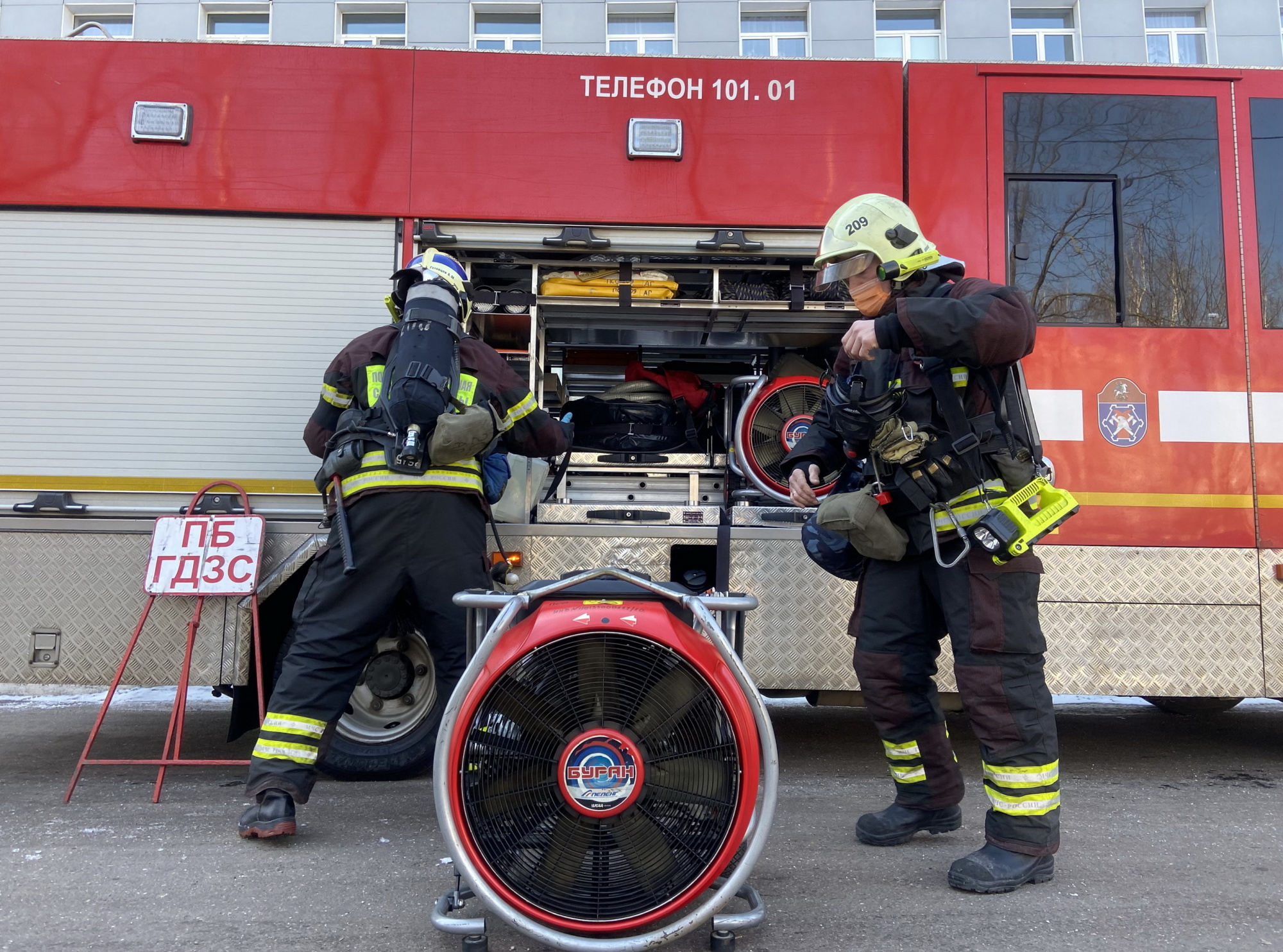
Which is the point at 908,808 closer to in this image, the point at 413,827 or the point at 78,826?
the point at 413,827

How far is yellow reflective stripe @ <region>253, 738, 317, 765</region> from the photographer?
9.64 ft

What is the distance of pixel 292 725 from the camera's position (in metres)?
2.97

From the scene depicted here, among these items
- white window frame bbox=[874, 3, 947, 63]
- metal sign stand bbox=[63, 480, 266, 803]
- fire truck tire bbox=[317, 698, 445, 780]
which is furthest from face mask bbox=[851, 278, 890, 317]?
white window frame bbox=[874, 3, 947, 63]

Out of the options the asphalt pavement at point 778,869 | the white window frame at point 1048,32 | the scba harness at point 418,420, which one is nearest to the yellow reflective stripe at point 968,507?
the asphalt pavement at point 778,869

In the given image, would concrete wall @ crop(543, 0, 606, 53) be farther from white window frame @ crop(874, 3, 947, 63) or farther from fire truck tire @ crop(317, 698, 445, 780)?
fire truck tire @ crop(317, 698, 445, 780)

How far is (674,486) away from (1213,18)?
12240mm

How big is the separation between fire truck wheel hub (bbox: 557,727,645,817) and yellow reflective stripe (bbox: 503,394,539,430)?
1.52m

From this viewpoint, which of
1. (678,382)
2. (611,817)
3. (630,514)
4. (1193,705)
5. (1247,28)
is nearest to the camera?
(611,817)

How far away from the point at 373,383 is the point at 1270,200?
3.85 m

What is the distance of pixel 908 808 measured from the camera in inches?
117

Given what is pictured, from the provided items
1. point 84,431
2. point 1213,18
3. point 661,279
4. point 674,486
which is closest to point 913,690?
point 674,486

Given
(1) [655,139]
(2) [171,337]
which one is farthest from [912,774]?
(2) [171,337]

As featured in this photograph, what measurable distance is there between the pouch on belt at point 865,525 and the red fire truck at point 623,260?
Answer: 99 centimetres

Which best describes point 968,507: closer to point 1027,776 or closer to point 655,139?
point 1027,776
